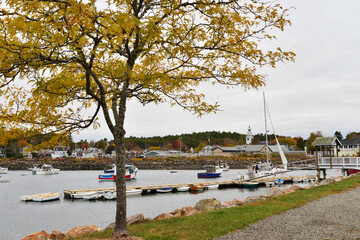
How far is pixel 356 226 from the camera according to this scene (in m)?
9.20

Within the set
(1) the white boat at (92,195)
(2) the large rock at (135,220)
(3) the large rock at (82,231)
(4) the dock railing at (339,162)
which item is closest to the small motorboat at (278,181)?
(4) the dock railing at (339,162)

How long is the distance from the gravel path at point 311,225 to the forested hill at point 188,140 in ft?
519

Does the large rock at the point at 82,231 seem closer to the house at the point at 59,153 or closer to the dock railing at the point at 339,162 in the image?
the dock railing at the point at 339,162

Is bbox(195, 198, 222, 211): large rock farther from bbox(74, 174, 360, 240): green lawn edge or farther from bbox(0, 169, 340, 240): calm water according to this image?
bbox(0, 169, 340, 240): calm water

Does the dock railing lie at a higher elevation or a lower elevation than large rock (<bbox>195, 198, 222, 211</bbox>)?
higher

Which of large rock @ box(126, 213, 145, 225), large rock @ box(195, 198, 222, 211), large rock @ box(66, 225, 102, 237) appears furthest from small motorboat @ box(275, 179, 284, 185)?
large rock @ box(66, 225, 102, 237)

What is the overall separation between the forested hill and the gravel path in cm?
15809

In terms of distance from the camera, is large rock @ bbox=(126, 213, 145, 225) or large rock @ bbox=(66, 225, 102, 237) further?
large rock @ bbox=(66, 225, 102, 237)

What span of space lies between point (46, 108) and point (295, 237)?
8100mm

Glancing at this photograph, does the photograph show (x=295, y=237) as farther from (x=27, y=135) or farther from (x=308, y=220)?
(x=27, y=135)

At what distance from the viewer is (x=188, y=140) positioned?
17825cm

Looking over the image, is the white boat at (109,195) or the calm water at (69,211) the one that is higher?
the white boat at (109,195)

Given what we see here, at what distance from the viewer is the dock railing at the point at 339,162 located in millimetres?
29922

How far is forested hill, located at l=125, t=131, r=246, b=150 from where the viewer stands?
174 m
